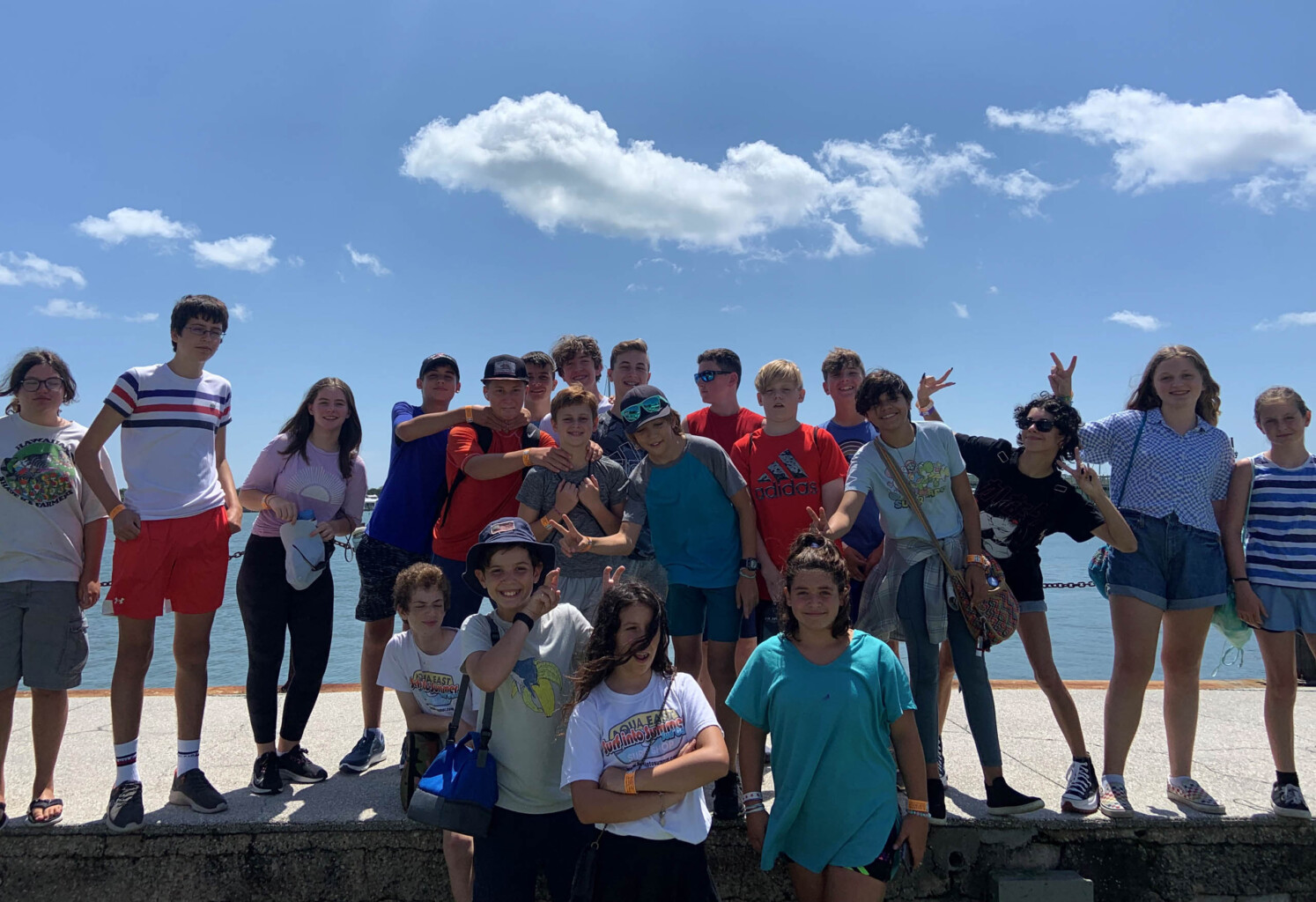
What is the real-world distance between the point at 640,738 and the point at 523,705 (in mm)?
498

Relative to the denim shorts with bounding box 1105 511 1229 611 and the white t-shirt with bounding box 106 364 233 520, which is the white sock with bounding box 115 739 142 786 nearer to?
the white t-shirt with bounding box 106 364 233 520

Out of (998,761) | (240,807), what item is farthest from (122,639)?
(998,761)

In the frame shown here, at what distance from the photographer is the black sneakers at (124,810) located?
3.29 m

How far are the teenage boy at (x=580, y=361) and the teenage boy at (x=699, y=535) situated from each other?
1.09m

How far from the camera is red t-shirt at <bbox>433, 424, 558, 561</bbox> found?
3.84 m

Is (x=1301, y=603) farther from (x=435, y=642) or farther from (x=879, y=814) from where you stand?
(x=435, y=642)

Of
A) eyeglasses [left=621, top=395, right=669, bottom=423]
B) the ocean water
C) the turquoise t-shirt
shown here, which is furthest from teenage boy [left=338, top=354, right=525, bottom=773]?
the ocean water

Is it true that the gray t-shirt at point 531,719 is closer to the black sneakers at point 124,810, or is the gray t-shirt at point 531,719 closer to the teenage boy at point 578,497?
the teenage boy at point 578,497

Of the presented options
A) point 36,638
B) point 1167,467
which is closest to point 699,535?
point 1167,467

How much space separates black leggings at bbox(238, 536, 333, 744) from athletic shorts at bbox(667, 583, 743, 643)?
5.59ft

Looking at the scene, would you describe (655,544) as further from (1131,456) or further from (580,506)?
(1131,456)

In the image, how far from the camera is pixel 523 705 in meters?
2.84

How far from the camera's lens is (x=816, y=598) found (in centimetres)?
279

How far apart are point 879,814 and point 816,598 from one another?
0.80 metres
